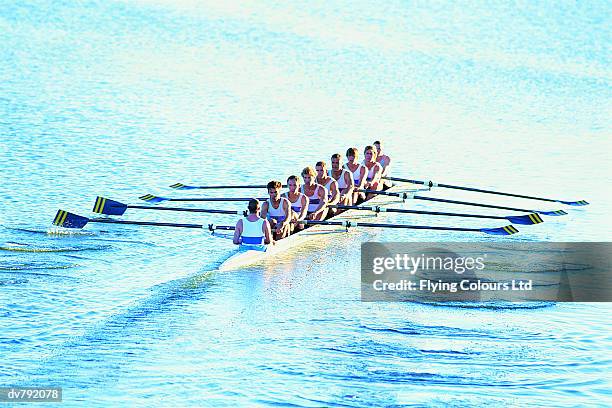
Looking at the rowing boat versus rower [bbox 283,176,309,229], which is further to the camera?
rower [bbox 283,176,309,229]

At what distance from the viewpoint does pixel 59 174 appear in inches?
732

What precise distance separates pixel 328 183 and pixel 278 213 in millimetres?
2157

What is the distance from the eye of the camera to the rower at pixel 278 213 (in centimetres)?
1370

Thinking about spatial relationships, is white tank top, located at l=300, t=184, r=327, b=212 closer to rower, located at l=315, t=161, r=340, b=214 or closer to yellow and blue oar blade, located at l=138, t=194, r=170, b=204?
rower, located at l=315, t=161, r=340, b=214

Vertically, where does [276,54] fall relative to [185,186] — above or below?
above

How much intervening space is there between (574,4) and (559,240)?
96.8 ft

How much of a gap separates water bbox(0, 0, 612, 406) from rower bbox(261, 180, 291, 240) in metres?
0.45

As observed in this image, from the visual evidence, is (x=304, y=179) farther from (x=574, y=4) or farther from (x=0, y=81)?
(x=574, y=4)

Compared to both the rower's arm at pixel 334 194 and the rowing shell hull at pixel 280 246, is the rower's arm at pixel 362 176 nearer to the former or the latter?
the rowing shell hull at pixel 280 246

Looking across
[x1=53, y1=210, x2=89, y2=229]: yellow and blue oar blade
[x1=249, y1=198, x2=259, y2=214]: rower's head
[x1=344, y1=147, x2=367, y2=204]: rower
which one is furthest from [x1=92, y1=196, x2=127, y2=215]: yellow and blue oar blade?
[x1=344, y1=147, x2=367, y2=204]: rower

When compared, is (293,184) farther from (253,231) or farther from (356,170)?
(356,170)

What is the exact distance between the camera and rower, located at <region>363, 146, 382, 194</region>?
17734 mm

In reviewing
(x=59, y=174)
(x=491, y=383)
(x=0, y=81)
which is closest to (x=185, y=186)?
(x=59, y=174)

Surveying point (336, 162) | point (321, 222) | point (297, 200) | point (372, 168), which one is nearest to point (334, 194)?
point (336, 162)
